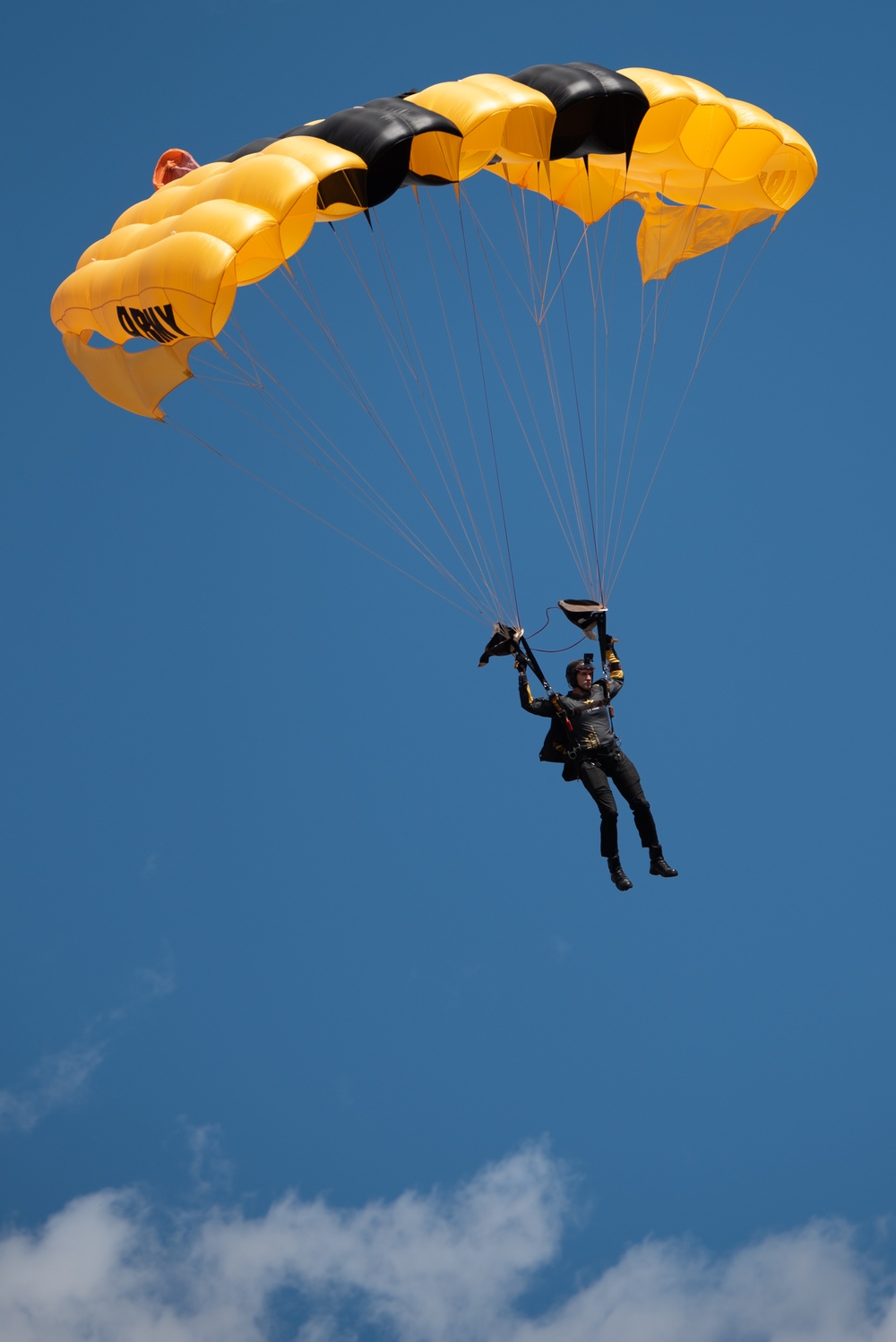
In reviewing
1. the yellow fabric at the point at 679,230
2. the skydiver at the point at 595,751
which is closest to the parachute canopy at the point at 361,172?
the yellow fabric at the point at 679,230

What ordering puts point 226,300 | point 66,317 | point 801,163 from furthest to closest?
1. point 801,163
2. point 66,317
3. point 226,300

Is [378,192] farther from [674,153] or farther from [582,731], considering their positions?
[582,731]

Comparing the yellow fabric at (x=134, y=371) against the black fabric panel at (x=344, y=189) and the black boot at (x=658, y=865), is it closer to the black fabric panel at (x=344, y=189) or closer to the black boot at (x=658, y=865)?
the black fabric panel at (x=344, y=189)

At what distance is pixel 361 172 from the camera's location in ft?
54.5

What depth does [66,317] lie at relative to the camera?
706 inches

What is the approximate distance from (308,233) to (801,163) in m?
5.42

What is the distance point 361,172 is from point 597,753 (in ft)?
18.0

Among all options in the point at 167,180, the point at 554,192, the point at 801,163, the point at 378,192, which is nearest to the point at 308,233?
the point at 378,192

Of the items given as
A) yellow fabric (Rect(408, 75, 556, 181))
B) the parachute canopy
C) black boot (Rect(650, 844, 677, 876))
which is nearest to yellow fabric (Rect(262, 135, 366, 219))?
the parachute canopy

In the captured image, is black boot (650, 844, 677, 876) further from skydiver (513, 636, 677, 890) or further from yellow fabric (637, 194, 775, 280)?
yellow fabric (637, 194, 775, 280)

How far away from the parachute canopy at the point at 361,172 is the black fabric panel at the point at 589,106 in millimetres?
16

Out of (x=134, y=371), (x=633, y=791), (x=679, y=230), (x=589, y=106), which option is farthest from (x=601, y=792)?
(x=679, y=230)

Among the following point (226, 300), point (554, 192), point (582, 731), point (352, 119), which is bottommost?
point (582, 731)

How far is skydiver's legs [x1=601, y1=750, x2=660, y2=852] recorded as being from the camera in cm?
1750
